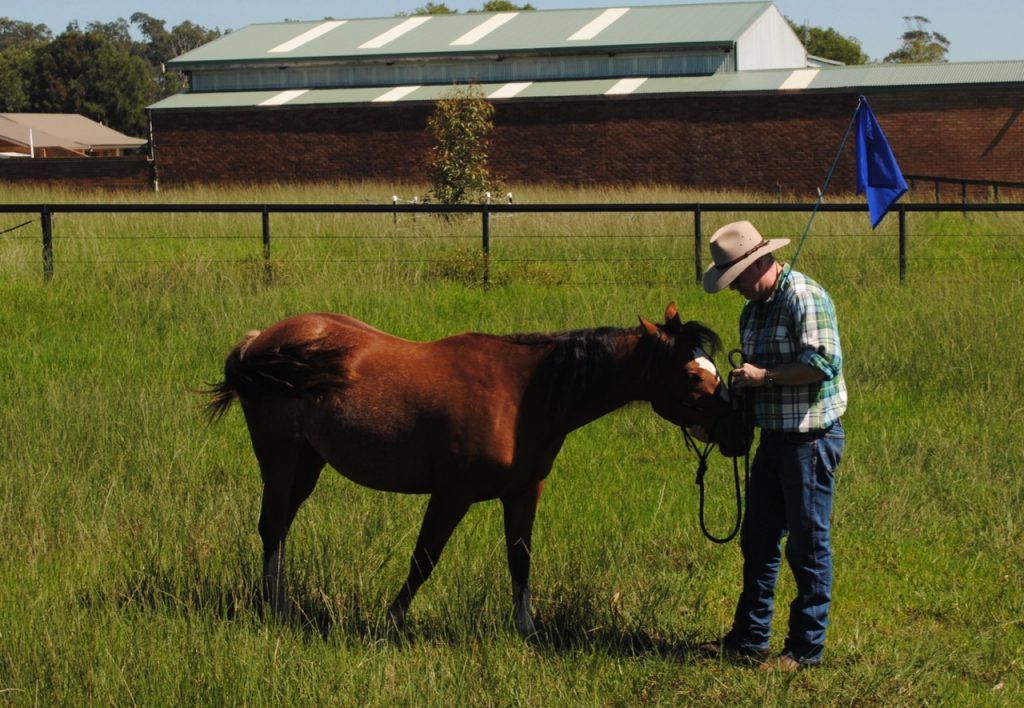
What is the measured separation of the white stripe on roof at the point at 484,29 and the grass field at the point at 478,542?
33576 millimetres

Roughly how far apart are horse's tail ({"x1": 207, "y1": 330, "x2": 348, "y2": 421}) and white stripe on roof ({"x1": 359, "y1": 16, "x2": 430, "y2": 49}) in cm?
4222

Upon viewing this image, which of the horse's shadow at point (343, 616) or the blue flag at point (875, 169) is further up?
the blue flag at point (875, 169)

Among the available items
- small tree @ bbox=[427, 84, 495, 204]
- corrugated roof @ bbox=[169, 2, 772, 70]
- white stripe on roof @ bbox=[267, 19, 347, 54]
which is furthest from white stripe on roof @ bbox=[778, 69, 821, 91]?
white stripe on roof @ bbox=[267, 19, 347, 54]

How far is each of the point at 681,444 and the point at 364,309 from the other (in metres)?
5.14

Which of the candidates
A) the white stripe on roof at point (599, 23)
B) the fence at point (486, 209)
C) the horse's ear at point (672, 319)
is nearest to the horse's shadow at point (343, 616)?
the horse's ear at point (672, 319)

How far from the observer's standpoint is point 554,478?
795 cm

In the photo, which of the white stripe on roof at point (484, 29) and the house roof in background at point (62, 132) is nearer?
the white stripe on roof at point (484, 29)

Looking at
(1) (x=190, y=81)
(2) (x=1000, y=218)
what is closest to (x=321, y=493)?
(2) (x=1000, y=218)

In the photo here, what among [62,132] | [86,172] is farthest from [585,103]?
[62,132]

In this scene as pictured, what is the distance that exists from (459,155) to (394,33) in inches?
830

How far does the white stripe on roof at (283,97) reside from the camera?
43688mm

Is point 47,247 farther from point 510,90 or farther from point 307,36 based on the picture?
point 307,36

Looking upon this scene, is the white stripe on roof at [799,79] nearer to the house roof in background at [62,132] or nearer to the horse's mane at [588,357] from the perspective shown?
the horse's mane at [588,357]

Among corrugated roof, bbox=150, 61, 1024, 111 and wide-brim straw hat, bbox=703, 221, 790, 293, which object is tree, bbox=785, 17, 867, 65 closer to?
corrugated roof, bbox=150, 61, 1024, 111
